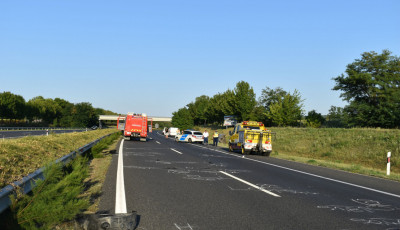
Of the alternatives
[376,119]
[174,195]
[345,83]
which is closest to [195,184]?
[174,195]

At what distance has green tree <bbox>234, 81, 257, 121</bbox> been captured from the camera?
203ft

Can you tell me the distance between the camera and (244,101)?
6197 centimetres

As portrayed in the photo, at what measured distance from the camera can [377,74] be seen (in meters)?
52.5

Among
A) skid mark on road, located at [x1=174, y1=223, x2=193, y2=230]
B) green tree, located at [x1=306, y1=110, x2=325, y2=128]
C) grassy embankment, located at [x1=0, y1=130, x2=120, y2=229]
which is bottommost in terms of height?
skid mark on road, located at [x1=174, y1=223, x2=193, y2=230]

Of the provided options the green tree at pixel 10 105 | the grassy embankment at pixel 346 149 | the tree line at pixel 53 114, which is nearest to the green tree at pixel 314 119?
the grassy embankment at pixel 346 149

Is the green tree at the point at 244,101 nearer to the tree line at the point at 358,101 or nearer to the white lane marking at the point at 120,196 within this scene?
the tree line at the point at 358,101

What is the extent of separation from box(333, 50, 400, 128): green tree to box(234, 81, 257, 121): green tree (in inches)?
586

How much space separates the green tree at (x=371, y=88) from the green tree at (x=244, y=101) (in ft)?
48.8

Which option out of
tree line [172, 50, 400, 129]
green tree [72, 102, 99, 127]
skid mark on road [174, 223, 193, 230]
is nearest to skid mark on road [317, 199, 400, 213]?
skid mark on road [174, 223, 193, 230]

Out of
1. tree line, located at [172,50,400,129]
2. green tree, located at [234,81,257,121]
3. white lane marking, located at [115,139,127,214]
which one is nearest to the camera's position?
white lane marking, located at [115,139,127,214]

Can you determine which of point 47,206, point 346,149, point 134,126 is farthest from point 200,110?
point 47,206

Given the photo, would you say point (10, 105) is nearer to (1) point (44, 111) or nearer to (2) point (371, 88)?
(1) point (44, 111)

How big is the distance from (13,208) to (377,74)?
57.7 m

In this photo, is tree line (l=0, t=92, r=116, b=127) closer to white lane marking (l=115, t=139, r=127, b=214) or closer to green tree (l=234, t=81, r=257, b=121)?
green tree (l=234, t=81, r=257, b=121)
